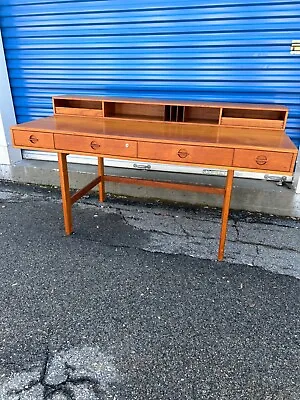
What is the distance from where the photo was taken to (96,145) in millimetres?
2150

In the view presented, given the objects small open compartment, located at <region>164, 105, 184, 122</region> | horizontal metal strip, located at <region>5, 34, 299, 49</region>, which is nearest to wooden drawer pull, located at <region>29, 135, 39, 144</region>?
small open compartment, located at <region>164, 105, 184, 122</region>

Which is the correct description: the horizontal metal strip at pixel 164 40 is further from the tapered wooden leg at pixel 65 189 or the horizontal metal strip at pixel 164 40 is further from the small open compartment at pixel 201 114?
the tapered wooden leg at pixel 65 189

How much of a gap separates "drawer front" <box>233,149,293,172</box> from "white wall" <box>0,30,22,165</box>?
284 centimetres

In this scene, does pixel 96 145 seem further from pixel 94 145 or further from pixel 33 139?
pixel 33 139

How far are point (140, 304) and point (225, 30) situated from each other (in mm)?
2360

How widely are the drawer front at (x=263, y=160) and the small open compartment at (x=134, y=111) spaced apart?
0.94m

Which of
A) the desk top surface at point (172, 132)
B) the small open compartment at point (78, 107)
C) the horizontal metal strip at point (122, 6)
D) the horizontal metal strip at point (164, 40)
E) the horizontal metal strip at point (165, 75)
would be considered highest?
the horizontal metal strip at point (122, 6)

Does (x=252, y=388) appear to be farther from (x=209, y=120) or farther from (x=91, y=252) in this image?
(x=209, y=120)

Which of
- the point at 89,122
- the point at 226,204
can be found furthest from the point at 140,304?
the point at 89,122

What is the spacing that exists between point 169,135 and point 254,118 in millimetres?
781

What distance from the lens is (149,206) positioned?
3.33m

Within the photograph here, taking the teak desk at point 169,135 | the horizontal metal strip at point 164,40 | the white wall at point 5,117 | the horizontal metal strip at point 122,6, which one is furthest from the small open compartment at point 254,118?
the white wall at point 5,117

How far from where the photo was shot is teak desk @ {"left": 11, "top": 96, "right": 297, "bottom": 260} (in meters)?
1.91

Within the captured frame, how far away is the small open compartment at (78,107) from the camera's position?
2.72 meters
